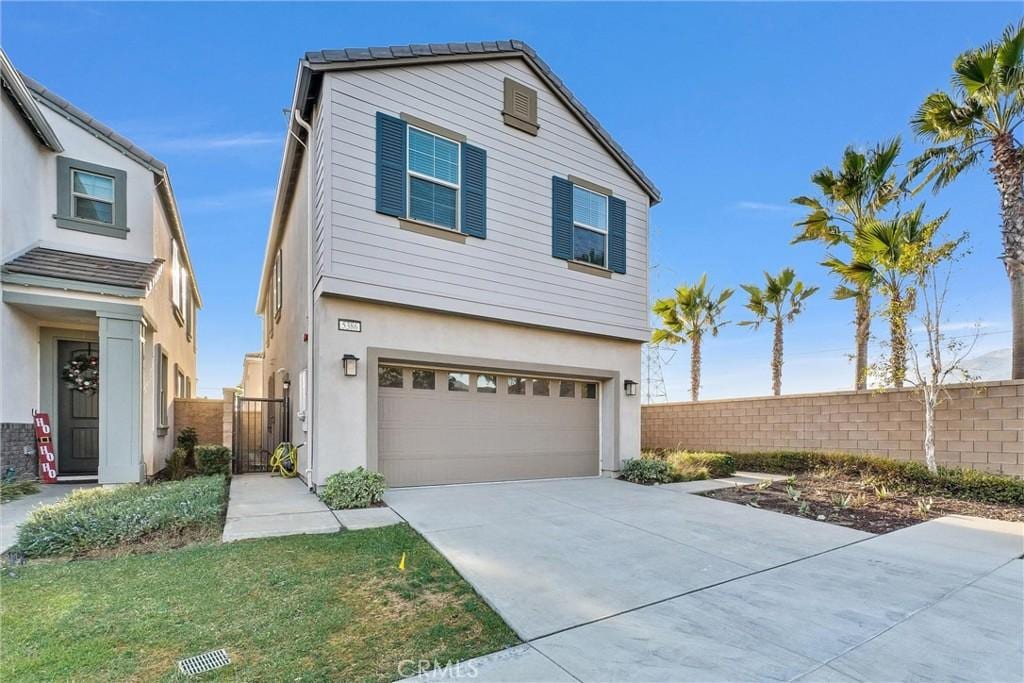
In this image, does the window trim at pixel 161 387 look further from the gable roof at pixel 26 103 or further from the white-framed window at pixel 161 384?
the gable roof at pixel 26 103

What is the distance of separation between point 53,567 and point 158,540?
0.79m

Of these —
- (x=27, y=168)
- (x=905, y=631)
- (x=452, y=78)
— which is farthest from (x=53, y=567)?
(x=452, y=78)

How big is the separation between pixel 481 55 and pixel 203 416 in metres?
11.8

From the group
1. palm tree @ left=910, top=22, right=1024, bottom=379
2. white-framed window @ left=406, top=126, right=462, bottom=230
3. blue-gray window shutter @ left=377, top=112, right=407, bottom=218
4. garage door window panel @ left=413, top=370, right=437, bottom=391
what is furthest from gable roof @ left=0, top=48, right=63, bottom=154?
palm tree @ left=910, top=22, right=1024, bottom=379

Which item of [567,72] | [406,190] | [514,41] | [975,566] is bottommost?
[975,566]

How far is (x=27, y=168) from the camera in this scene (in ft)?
26.2

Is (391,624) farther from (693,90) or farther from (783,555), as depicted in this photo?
(693,90)

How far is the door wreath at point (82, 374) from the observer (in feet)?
28.9

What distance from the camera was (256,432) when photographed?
37.4 ft

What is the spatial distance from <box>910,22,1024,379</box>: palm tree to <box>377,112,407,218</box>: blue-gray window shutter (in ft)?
33.0

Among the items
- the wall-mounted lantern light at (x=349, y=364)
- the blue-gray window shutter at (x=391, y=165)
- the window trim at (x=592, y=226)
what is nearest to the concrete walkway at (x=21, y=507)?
the wall-mounted lantern light at (x=349, y=364)

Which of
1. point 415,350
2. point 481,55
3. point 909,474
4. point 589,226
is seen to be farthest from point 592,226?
point 909,474

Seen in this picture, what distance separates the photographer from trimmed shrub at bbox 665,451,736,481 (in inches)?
380

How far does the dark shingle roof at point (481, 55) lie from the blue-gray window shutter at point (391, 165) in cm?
90
